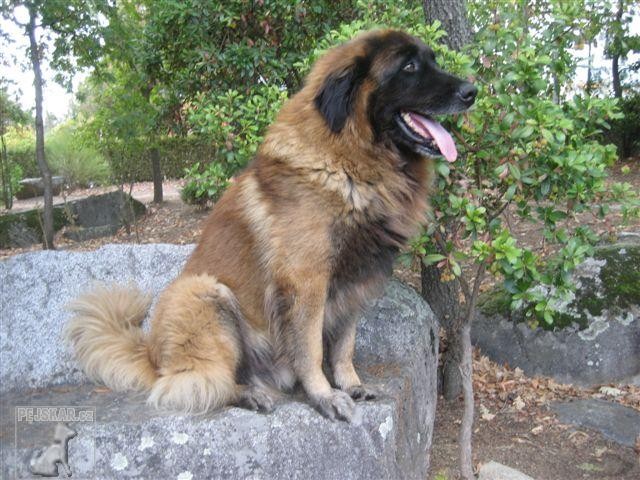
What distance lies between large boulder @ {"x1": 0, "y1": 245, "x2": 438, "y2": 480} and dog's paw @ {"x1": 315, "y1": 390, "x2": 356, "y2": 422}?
0.12 feet

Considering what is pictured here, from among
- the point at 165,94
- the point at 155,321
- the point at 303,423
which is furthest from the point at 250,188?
the point at 165,94

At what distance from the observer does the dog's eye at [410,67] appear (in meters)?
2.88

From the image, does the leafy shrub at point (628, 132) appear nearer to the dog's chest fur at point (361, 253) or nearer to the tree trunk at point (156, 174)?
the tree trunk at point (156, 174)

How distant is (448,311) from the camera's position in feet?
15.6

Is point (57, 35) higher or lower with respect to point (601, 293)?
higher

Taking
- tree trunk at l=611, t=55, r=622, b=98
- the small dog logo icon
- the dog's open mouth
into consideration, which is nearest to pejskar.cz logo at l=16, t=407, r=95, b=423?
the small dog logo icon

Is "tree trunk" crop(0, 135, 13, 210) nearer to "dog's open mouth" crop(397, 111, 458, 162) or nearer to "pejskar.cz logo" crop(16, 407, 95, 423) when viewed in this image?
"pejskar.cz logo" crop(16, 407, 95, 423)

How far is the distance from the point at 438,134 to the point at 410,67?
356 mm

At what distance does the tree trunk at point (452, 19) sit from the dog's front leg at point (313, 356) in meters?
2.33

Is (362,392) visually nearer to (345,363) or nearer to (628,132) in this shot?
(345,363)

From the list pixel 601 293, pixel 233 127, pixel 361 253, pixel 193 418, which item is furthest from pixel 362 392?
pixel 601 293

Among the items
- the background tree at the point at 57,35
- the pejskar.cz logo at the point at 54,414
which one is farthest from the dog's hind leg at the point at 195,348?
the background tree at the point at 57,35

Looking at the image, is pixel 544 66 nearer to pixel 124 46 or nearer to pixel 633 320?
pixel 633 320

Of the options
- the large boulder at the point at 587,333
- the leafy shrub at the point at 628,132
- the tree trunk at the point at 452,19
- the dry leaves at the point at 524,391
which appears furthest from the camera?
the leafy shrub at the point at 628,132
